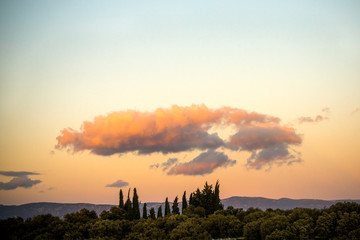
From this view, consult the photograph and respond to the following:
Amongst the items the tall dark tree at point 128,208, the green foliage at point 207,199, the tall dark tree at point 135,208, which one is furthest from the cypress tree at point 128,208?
the green foliage at point 207,199

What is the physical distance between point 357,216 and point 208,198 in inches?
2356

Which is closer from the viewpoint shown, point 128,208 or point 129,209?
point 129,209

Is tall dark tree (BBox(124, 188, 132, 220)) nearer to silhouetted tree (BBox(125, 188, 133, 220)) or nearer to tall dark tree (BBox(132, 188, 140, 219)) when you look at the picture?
silhouetted tree (BBox(125, 188, 133, 220))

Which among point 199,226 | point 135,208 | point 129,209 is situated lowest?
point 199,226

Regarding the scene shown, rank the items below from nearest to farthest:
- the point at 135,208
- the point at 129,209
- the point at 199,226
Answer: the point at 199,226 < the point at 129,209 < the point at 135,208

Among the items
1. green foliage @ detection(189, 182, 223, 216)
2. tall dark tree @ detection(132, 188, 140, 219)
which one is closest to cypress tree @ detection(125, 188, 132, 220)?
tall dark tree @ detection(132, 188, 140, 219)

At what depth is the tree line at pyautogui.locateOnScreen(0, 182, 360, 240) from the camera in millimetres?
101312

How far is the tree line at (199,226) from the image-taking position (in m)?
101

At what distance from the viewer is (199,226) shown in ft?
367

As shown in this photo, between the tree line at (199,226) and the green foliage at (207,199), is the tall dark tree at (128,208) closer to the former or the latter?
the tree line at (199,226)

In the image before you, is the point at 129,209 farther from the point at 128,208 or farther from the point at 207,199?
the point at 207,199

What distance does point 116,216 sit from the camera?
13250 cm

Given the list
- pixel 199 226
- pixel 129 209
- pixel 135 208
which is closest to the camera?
pixel 199 226

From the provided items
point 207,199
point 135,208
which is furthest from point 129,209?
point 207,199
